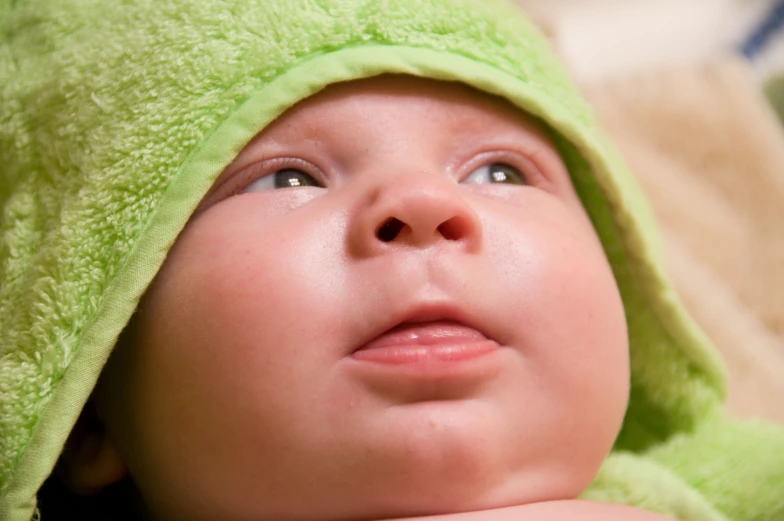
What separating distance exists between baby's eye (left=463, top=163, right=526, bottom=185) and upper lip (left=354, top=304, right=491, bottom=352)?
0.19 meters

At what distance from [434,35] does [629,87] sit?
958mm

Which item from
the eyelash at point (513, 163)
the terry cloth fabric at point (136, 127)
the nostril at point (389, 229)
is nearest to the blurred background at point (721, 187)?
the terry cloth fabric at point (136, 127)

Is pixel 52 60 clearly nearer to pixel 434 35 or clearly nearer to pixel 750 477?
pixel 434 35

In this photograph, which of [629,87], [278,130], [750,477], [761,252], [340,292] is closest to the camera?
[340,292]

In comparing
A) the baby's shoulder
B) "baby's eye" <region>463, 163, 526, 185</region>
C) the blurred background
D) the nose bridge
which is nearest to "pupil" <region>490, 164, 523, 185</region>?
"baby's eye" <region>463, 163, 526, 185</region>

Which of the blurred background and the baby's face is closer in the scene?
the baby's face

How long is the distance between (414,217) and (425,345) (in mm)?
106

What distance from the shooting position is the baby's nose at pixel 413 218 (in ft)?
2.31

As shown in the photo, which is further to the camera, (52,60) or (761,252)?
(761,252)

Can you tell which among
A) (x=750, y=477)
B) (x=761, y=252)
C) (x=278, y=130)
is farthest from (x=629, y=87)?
(x=278, y=130)

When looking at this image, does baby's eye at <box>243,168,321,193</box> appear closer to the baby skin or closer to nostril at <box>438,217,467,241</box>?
the baby skin

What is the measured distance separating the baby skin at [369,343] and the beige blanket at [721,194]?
57 centimetres

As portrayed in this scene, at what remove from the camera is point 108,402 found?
2.74 feet

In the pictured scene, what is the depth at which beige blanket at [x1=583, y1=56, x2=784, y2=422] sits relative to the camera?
1320 millimetres
